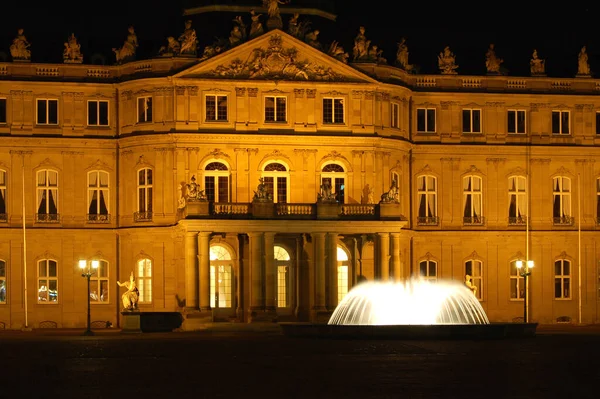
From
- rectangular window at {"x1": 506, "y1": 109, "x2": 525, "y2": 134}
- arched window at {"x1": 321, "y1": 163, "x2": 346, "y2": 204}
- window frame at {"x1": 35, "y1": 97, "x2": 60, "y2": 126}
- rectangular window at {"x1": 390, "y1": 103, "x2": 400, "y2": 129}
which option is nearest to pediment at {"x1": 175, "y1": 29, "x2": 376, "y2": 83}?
rectangular window at {"x1": 390, "y1": 103, "x2": 400, "y2": 129}

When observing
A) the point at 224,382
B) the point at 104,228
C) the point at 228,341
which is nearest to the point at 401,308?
the point at 228,341

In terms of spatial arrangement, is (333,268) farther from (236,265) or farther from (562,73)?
(562,73)

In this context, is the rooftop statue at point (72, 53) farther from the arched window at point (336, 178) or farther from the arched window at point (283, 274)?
the arched window at point (283, 274)

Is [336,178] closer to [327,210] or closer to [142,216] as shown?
[327,210]

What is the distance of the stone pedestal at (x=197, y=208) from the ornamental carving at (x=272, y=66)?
8.49 metres

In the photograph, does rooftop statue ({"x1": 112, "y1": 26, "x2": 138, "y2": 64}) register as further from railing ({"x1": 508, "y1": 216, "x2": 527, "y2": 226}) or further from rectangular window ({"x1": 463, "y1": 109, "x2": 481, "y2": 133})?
railing ({"x1": 508, "y1": 216, "x2": 527, "y2": 226})

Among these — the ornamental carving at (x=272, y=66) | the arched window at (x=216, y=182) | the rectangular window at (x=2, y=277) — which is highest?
the ornamental carving at (x=272, y=66)

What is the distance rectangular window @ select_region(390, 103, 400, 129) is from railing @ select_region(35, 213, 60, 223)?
19784 millimetres

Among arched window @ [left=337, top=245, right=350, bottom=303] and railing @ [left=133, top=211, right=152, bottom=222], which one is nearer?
railing @ [left=133, top=211, right=152, bottom=222]

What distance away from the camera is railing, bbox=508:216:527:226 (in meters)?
92.7

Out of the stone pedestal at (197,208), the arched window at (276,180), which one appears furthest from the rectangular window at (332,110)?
the stone pedestal at (197,208)

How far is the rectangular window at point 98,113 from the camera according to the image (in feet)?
290

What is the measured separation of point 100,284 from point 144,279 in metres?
2.79

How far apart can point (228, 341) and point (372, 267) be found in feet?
72.1
